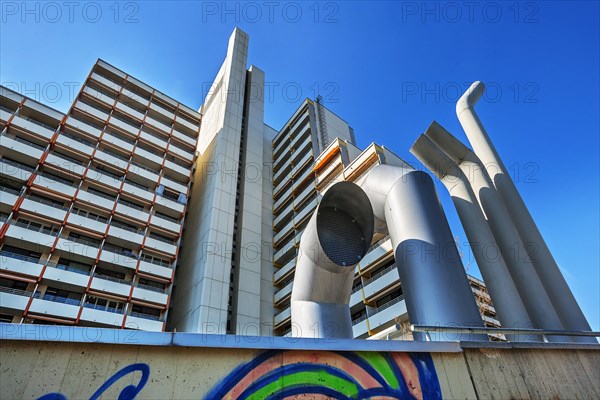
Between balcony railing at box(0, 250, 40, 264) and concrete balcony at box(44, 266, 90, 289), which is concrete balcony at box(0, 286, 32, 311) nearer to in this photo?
concrete balcony at box(44, 266, 90, 289)

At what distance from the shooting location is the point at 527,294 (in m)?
7.73

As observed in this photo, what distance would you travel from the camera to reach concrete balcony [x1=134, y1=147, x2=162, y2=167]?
39.1 metres

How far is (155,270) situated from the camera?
31.8 m

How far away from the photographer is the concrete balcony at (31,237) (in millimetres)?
26984

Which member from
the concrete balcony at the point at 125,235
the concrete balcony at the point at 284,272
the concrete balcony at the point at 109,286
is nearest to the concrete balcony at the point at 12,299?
the concrete balcony at the point at 109,286

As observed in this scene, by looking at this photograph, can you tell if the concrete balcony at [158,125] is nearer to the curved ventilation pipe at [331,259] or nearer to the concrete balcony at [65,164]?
the concrete balcony at [65,164]

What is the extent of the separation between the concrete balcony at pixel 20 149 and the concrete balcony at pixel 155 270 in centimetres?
1404

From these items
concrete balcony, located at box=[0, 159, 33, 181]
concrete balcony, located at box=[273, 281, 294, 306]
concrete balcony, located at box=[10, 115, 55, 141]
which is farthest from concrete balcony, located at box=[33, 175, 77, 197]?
concrete balcony, located at box=[273, 281, 294, 306]

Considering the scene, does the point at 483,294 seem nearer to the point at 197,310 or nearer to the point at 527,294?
the point at 197,310

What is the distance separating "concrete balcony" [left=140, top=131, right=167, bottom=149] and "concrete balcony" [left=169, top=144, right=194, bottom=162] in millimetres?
857

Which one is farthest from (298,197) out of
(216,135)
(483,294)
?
(483,294)

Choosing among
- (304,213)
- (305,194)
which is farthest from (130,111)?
(304,213)

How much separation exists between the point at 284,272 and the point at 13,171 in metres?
25.6

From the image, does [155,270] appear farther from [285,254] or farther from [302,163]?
[302,163]
